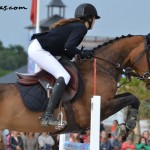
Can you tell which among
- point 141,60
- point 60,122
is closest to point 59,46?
point 60,122

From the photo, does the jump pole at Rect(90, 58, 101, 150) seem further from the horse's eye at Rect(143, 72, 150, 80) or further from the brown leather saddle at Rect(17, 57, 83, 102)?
the horse's eye at Rect(143, 72, 150, 80)

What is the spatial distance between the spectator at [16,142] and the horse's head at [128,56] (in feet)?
24.8

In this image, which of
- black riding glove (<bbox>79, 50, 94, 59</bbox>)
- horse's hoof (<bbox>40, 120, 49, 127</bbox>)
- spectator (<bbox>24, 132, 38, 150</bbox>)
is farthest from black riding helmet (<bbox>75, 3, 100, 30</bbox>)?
spectator (<bbox>24, 132, 38, 150</bbox>)

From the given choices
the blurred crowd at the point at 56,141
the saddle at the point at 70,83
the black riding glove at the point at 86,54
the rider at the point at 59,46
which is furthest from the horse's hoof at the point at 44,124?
the blurred crowd at the point at 56,141

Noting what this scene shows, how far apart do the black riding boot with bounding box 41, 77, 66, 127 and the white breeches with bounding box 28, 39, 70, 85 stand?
0.35 feet

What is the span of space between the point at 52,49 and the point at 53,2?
7381cm

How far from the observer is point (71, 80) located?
396 inches

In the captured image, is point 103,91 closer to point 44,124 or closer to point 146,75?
point 146,75

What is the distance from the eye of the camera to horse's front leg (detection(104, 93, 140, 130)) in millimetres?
10062

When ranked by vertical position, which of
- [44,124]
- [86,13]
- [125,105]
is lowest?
[44,124]

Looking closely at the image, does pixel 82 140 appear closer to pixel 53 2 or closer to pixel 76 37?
pixel 76 37

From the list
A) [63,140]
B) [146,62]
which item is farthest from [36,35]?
[63,140]

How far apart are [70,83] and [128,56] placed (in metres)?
0.99

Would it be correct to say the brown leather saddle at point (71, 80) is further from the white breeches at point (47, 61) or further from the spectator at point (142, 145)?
the spectator at point (142, 145)
